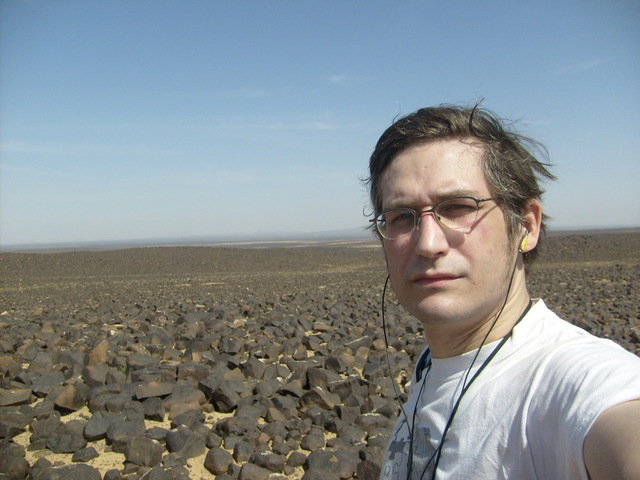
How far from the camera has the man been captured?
4.04 ft

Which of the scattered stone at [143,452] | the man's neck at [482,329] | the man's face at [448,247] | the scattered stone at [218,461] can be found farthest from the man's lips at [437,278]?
the scattered stone at [143,452]

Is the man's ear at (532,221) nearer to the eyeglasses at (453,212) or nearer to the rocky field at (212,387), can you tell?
the eyeglasses at (453,212)

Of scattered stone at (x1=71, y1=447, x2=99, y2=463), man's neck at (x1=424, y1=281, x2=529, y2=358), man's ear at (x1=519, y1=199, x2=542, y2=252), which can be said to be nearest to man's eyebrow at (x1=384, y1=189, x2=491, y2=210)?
man's ear at (x1=519, y1=199, x2=542, y2=252)

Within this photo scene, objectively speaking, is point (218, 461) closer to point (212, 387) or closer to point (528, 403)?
point (212, 387)

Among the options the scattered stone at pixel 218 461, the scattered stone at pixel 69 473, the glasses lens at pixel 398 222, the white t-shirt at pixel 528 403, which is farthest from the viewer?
the scattered stone at pixel 218 461

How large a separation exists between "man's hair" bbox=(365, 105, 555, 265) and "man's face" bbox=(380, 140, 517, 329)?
3 cm

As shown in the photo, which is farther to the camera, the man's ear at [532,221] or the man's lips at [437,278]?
the man's ear at [532,221]

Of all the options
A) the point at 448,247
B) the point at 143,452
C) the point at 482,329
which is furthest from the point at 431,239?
the point at 143,452

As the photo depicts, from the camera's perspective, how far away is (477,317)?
64.9 inches

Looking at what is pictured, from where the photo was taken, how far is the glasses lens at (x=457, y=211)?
169cm

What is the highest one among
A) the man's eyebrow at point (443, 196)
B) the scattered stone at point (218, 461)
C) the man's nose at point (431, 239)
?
the man's eyebrow at point (443, 196)

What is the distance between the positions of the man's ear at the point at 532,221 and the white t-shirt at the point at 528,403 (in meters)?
0.27

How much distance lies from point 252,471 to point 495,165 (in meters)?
2.73

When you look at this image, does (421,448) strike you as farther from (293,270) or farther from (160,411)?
(293,270)
